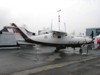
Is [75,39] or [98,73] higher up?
[75,39]

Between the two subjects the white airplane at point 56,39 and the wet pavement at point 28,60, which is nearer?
the wet pavement at point 28,60

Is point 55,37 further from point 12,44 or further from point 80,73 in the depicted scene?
point 80,73

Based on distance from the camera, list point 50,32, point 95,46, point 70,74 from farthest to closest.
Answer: point 95,46 < point 50,32 < point 70,74

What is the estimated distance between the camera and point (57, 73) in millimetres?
10367

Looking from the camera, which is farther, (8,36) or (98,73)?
(8,36)

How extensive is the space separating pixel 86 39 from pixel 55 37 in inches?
185

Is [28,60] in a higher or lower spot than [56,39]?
lower

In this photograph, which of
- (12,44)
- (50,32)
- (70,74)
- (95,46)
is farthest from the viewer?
→ (12,44)

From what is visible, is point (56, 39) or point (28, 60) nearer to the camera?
point (28, 60)

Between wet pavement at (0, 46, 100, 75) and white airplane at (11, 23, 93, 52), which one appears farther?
white airplane at (11, 23, 93, 52)

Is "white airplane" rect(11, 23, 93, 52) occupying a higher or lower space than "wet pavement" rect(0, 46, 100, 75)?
higher

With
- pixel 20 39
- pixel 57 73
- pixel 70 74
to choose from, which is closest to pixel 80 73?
pixel 70 74

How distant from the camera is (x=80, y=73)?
33.9 ft

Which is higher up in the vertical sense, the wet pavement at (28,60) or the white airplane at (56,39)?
the white airplane at (56,39)
